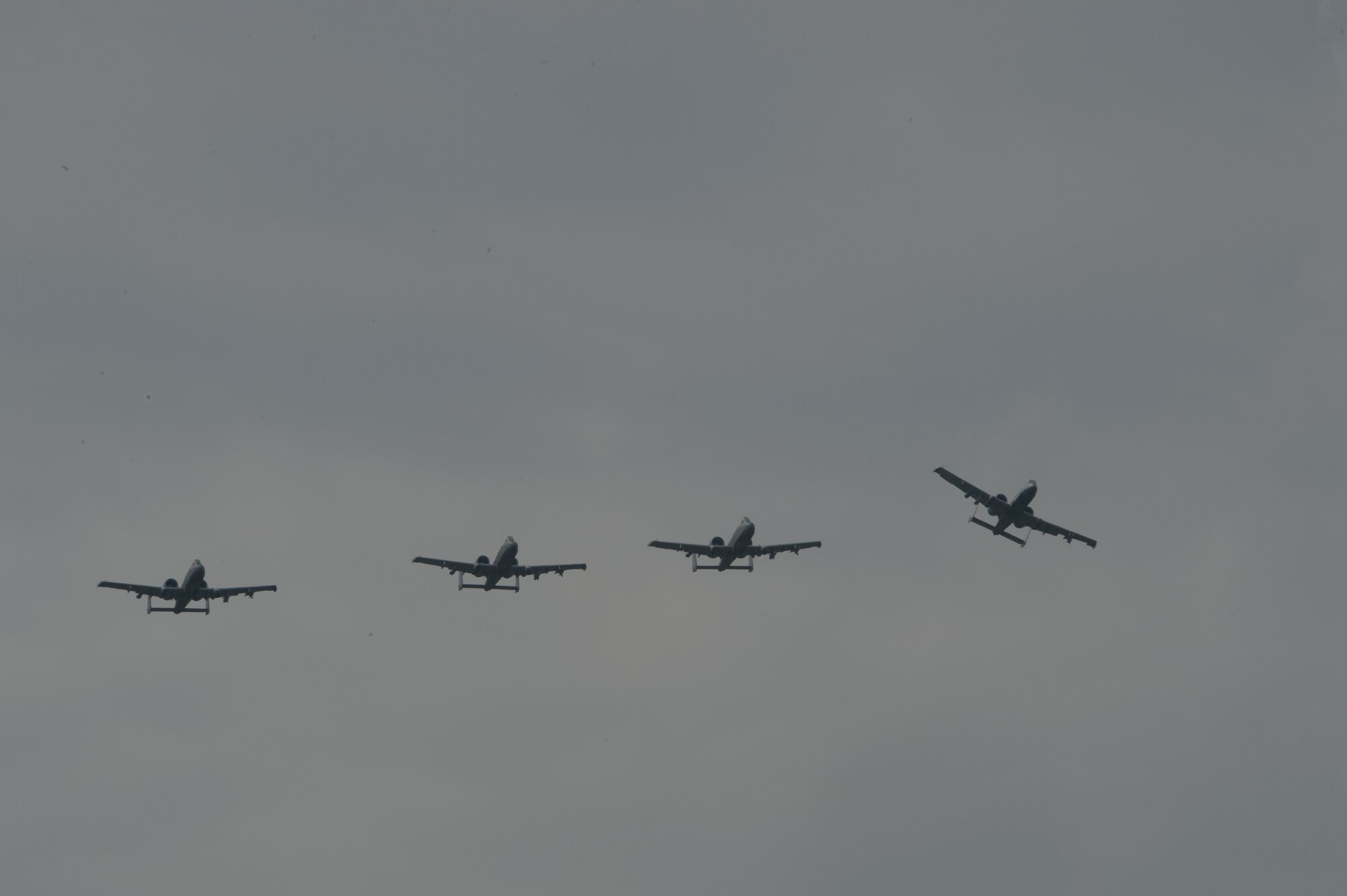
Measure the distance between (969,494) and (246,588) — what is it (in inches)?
2302

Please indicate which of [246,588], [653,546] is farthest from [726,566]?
[246,588]

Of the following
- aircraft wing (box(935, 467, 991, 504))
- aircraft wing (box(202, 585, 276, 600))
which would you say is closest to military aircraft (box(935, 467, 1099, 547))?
aircraft wing (box(935, 467, 991, 504))

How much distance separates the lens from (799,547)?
179625 mm

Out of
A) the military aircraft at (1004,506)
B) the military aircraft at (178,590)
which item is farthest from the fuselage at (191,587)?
the military aircraft at (1004,506)

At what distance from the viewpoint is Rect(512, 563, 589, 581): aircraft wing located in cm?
17800

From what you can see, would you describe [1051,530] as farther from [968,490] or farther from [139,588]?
[139,588]

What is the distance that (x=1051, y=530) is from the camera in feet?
590

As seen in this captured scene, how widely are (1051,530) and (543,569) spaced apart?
40.9 m

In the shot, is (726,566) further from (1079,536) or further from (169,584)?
(169,584)

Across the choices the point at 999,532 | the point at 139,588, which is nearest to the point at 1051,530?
the point at 999,532

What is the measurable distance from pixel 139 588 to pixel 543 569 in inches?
1245

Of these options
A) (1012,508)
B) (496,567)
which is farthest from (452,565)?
(1012,508)

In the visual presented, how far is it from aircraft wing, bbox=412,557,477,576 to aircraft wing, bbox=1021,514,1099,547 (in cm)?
4340

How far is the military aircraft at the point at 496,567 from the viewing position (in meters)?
176
